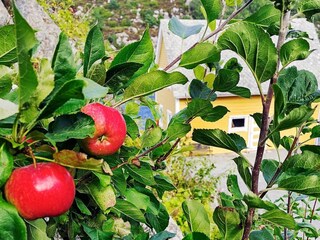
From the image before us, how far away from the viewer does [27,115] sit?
0.49m

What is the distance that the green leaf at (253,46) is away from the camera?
2.34 ft

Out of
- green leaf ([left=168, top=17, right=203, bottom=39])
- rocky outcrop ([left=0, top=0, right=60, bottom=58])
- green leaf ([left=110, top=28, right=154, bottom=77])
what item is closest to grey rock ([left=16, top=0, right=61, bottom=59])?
rocky outcrop ([left=0, top=0, right=60, bottom=58])

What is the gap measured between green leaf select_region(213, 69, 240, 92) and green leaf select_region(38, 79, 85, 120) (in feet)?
1.29

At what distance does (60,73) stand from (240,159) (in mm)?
468

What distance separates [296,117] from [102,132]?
0.99 feet

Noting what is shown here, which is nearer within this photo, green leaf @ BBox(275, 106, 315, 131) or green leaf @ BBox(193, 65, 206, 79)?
green leaf @ BBox(275, 106, 315, 131)

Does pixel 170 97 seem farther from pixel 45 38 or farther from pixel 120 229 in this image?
pixel 120 229

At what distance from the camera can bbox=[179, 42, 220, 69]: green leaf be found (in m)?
0.71

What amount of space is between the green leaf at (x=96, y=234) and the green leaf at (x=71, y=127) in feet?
1.03

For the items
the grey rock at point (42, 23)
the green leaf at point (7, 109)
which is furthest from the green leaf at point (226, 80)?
the grey rock at point (42, 23)

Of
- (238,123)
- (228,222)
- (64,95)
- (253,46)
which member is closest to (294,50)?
(253,46)

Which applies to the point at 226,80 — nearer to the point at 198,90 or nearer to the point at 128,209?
the point at 198,90

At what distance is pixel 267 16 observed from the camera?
0.91 metres

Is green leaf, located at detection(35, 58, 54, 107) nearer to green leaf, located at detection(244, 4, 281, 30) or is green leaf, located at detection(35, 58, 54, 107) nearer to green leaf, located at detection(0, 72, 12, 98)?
green leaf, located at detection(0, 72, 12, 98)
